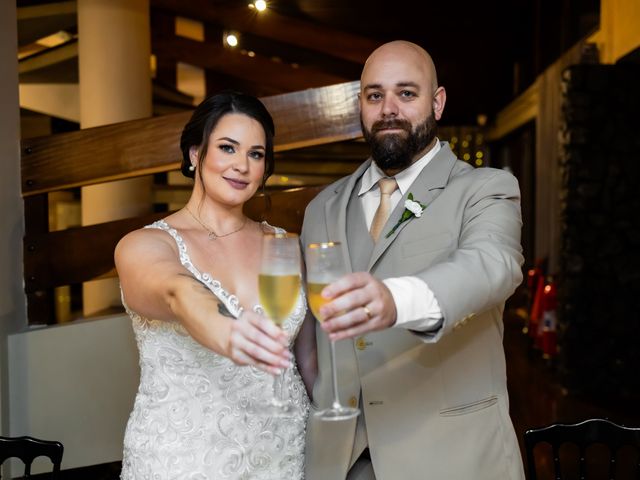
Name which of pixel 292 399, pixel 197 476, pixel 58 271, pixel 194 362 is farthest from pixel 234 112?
pixel 58 271

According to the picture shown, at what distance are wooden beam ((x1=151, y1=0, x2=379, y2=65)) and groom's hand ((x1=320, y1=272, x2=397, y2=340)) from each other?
16.7 ft

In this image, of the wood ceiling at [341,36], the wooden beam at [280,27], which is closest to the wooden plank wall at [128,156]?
the wood ceiling at [341,36]

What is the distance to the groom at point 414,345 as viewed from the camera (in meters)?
1.79

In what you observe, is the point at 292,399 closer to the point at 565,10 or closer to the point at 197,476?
the point at 197,476

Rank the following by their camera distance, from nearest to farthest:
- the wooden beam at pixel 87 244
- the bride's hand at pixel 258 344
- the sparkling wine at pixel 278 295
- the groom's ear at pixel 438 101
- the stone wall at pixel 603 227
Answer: the bride's hand at pixel 258 344, the sparkling wine at pixel 278 295, the groom's ear at pixel 438 101, the wooden beam at pixel 87 244, the stone wall at pixel 603 227

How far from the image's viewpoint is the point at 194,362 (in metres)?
1.86

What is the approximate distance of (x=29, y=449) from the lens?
2172 mm

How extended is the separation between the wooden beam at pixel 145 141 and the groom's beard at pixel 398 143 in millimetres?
796

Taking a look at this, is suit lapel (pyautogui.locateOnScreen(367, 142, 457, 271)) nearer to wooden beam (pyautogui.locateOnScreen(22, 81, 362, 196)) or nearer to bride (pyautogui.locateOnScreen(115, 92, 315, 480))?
bride (pyautogui.locateOnScreen(115, 92, 315, 480))

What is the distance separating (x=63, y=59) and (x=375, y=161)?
4167 mm

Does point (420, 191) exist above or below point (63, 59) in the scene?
below

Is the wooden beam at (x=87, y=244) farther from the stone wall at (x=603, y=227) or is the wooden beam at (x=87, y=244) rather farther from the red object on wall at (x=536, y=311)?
the red object on wall at (x=536, y=311)

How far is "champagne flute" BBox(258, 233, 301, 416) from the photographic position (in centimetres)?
125

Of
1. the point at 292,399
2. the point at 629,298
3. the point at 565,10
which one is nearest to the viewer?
the point at 292,399
